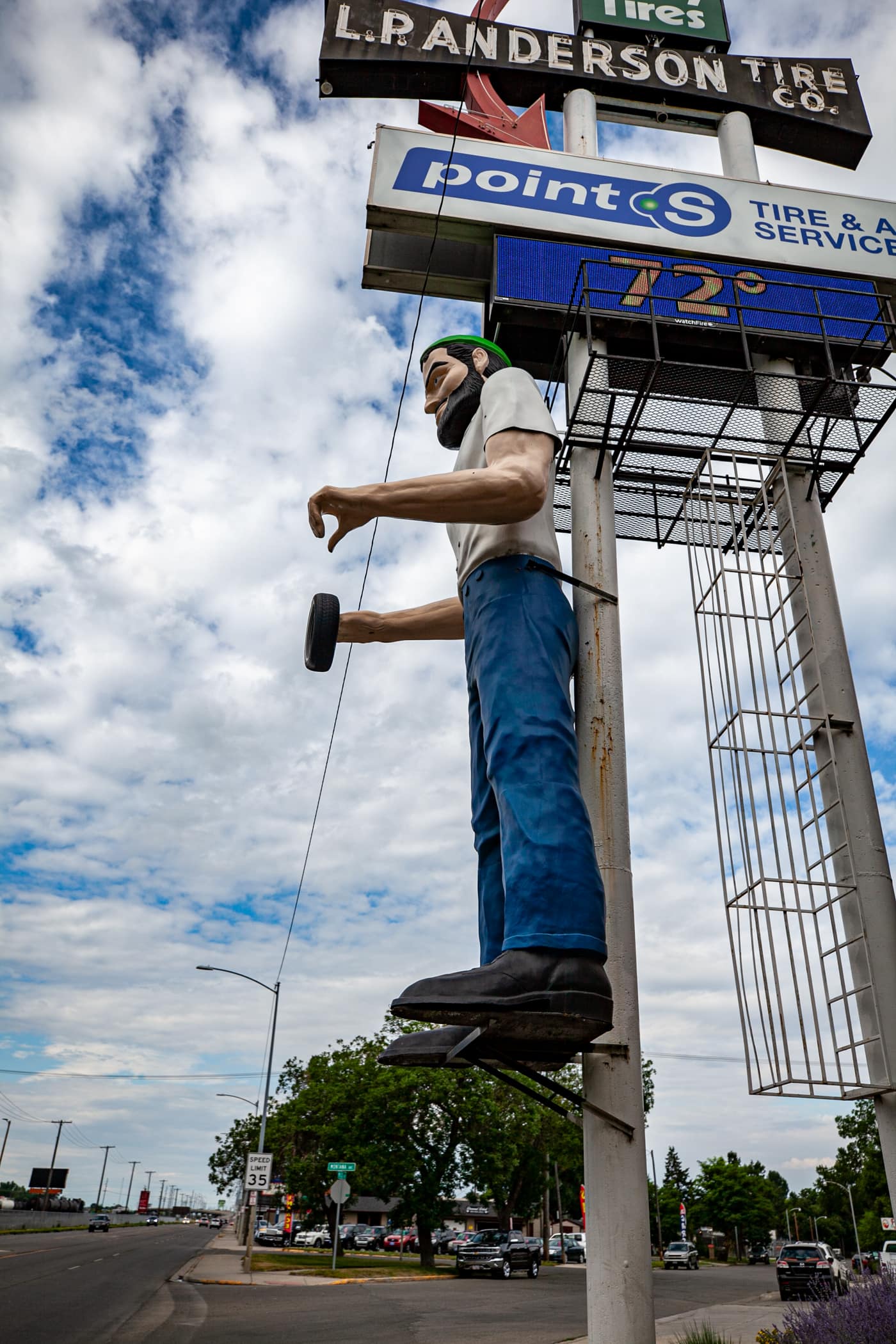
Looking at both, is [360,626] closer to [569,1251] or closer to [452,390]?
[452,390]

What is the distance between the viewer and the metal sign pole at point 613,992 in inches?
123

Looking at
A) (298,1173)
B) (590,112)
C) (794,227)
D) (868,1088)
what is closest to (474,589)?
(868,1088)

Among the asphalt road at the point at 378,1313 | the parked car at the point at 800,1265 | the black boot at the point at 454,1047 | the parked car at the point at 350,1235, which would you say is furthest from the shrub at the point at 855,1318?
the parked car at the point at 350,1235

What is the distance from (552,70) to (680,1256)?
45.8m

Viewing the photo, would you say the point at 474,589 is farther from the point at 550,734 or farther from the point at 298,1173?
the point at 298,1173

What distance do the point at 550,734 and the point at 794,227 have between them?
159 inches

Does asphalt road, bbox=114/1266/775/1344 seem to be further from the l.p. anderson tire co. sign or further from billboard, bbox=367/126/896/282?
the l.p. anderson tire co. sign

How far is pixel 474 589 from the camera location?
12.5 ft

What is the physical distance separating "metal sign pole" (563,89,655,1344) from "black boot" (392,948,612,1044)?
468 mm

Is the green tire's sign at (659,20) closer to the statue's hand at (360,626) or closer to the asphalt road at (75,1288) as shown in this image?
the statue's hand at (360,626)

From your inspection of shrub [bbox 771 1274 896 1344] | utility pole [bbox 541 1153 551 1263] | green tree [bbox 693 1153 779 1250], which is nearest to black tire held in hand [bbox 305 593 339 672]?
shrub [bbox 771 1274 896 1344]

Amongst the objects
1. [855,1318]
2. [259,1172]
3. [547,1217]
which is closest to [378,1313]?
[259,1172]

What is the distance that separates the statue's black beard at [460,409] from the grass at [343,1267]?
938 inches

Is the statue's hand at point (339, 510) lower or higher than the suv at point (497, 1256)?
higher
